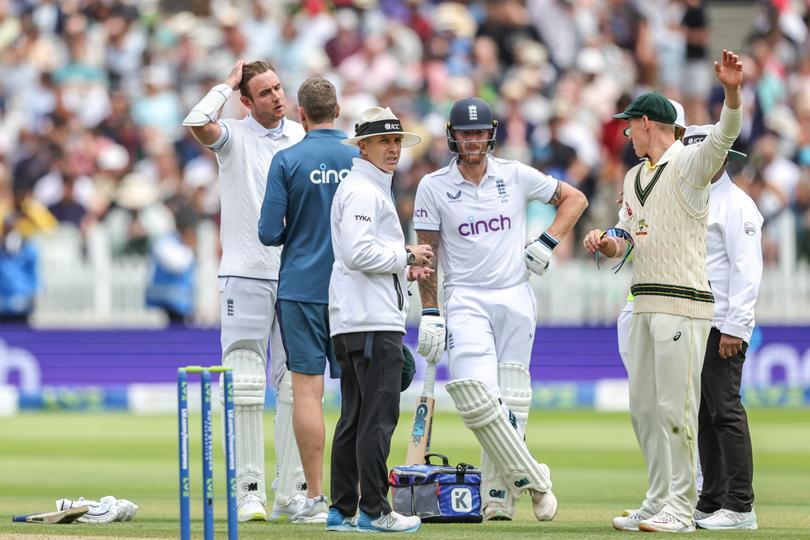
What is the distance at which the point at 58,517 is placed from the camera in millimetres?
9078

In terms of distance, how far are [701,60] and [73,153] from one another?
8.09 metres

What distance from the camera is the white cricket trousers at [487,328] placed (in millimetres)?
9234

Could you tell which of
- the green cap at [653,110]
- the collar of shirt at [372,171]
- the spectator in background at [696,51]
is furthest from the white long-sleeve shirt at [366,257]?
the spectator in background at [696,51]

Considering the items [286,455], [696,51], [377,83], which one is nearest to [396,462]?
[286,455]

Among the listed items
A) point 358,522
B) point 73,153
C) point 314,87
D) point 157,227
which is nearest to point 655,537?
point 358,522

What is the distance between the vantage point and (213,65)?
24078mm

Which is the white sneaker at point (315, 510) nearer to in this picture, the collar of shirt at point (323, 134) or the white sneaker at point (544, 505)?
the white sneaker at point (544, 505)

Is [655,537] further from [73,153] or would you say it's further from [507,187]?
[73,153]

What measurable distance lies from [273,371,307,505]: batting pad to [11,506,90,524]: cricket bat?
1038 mm

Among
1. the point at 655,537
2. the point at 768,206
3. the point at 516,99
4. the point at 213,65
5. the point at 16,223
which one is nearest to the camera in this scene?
the point at 655,537

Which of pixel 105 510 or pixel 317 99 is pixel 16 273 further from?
pixel 317 99

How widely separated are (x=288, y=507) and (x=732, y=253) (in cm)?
271

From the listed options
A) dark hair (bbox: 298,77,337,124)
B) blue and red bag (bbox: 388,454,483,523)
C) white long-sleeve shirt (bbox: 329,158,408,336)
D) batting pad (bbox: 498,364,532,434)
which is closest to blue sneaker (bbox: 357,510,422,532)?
blue and red bag (bbox: 388,454,483,523)

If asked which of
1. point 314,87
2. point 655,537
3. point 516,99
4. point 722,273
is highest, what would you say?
point 516,99
